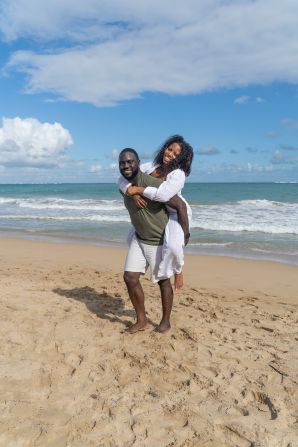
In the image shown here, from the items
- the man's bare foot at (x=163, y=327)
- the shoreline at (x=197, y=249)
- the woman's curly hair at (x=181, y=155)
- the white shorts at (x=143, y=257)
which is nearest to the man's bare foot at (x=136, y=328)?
the man's bare foot at (x=163, y=327)

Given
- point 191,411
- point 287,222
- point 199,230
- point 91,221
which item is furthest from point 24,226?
point 191,411

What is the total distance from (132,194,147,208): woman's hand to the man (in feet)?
0.19

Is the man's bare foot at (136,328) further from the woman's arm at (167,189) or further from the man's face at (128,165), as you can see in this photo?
the man's face at (128,165)

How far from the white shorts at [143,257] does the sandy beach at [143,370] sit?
0.70 meters

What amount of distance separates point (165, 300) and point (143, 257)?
1.74 ft

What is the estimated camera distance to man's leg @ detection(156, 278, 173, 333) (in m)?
4.14

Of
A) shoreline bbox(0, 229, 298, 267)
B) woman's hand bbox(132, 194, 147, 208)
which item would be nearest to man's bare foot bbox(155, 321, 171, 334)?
woman's hand bbox(132, 194, 147, 208)

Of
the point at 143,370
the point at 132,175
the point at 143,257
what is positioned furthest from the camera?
the point at 143,257

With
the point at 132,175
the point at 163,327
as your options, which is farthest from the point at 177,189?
the point at 163,327

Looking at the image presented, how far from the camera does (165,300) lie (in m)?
4.20

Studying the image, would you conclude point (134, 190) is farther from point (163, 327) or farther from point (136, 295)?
point (163, 327)

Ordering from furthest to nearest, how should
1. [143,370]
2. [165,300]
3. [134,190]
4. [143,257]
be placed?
[165,300], [143,257], [134,190], [143,370]

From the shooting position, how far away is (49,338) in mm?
4078

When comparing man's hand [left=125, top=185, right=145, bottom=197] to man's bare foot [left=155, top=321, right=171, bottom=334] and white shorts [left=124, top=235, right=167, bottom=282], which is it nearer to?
white shorts [left=124, top=235, right=167, bottom=282]
